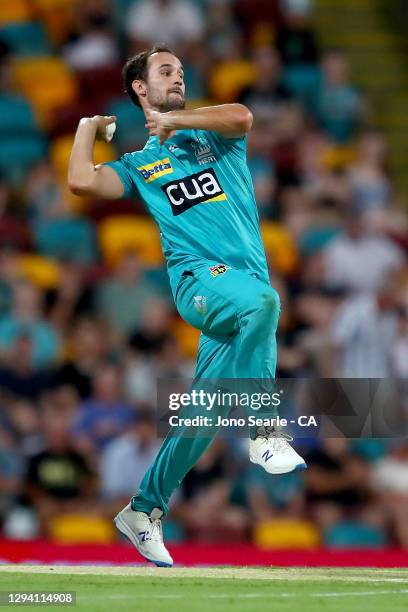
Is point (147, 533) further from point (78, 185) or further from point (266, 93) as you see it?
point (266, 93)

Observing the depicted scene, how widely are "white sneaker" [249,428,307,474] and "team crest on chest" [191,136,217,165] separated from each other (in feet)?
4.81

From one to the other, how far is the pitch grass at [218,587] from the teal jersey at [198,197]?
4.98 feet

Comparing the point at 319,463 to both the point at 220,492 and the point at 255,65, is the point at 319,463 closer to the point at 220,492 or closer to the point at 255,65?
the point at 220,492

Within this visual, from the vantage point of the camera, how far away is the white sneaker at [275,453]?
688 cm

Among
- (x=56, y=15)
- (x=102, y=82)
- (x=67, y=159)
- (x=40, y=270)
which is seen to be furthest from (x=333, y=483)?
(x=56, y=15)

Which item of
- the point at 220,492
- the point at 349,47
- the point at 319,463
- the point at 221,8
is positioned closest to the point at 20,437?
the point at 220,492

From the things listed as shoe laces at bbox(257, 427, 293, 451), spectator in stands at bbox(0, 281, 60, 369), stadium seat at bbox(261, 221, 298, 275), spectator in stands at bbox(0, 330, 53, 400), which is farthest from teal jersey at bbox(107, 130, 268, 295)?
stadium seat at bbox(261, 221, 298, 275)

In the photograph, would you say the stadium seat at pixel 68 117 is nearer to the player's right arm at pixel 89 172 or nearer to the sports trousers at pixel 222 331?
the player's right arm at pixel 89 172

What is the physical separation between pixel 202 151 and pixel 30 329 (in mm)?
4980

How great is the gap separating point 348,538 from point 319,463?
65 cm

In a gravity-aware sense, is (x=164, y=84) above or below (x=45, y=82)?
above

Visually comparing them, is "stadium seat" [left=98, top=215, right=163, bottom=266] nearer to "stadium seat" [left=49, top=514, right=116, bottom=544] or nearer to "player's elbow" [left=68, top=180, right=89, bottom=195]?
"stadium seat" [left=49, top=514, right=116, bottom=544]

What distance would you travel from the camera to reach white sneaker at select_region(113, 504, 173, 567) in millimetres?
7566

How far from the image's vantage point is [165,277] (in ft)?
42.9
